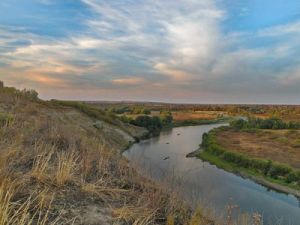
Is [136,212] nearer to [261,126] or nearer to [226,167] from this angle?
[226,167]

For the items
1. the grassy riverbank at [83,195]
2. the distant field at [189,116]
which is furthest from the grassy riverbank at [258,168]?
the distant field at [189,116]

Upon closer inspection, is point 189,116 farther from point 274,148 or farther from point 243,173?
point 243,173

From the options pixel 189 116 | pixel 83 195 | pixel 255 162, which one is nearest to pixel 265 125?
pixel 189 116

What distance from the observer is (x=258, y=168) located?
38.7 m

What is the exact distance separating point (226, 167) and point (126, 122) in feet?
125

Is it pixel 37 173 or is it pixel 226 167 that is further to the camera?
pixel 226 167

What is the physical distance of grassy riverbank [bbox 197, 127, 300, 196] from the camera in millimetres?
32828

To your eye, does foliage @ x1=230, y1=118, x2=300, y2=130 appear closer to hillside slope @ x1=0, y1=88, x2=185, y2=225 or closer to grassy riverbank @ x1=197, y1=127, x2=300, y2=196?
grassy riverbank @ x1=197, y1=127, x2=300, y2=196

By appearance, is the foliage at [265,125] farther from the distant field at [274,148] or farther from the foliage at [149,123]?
the foliage at [149,123]

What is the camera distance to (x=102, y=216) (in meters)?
4.53

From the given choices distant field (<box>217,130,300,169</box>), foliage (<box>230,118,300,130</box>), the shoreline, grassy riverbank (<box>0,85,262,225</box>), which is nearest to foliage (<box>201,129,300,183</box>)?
the shoreline

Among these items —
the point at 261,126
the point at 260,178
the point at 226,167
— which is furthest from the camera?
the point at 261,126

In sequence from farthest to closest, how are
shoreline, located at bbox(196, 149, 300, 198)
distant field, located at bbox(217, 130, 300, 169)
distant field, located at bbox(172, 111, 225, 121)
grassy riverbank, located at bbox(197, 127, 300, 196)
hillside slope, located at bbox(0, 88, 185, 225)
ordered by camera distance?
distant field, located at bbox(172, 111, 225, 121), distant field, located at bbox(217, 130, 300, 169), grassy riverbank, located at bbox(197, 127, 300, 196), shoreline, located at bbox(196, 149, 300, 198), hillside slope, located at bbox(0, 88, 185, 225)

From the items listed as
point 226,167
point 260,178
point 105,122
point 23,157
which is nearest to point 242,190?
point 260,178
